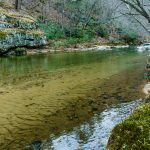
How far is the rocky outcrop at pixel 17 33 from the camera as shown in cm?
3984

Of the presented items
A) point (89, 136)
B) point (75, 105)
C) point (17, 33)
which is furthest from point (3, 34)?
point (89, 136)

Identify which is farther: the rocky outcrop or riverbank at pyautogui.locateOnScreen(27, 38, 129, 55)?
riverbank at pyautogui.locateOnScreen(27, 38, 129, 55)

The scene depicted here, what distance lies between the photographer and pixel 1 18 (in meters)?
42.4

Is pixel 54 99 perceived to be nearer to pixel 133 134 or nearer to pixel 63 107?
pixel 63 107

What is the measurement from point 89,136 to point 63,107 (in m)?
4.02

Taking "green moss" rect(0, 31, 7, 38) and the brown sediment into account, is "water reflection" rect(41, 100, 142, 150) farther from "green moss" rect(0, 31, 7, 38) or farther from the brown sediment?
"green moss" rect(0, 31, 7, 38)

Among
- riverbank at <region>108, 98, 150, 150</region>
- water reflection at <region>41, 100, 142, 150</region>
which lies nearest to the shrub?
water reflection at <region>41, 100, 142, 150</region>

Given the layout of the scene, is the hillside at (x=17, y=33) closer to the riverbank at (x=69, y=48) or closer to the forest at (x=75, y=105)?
the forest at (x=75, y=105)

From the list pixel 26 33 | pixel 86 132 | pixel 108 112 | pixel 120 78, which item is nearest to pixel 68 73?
pixel 120 78

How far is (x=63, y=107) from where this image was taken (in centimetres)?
1401

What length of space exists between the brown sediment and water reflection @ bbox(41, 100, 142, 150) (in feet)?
1.54

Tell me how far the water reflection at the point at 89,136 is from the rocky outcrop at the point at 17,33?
28.4 metres

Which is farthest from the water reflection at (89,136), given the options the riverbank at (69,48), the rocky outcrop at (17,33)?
the riverbank at (69,48)

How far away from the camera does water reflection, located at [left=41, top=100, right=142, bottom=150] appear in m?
9.29
